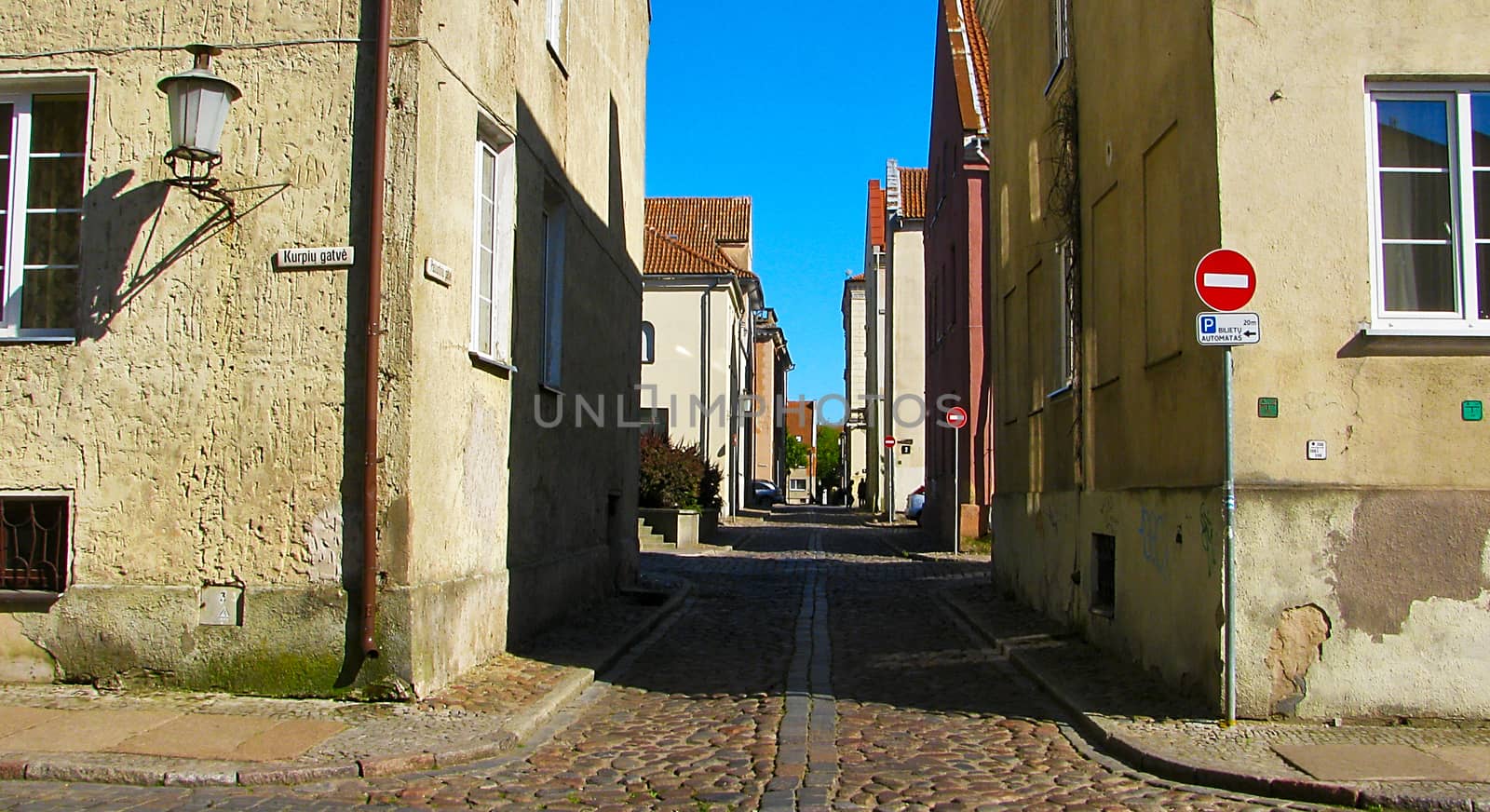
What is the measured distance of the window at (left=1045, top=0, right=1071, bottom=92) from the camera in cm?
1222

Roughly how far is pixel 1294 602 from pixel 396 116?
20.7 feet

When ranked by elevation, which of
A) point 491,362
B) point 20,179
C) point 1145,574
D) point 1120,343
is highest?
point 20,179

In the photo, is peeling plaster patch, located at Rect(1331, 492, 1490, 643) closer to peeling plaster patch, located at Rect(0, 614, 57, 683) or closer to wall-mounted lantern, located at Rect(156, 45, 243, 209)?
wall-mounted lantern, located at Rect(156, 45, 243, 209)

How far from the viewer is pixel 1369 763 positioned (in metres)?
6.72

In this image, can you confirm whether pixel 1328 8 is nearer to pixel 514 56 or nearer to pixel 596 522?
pixel 514 56

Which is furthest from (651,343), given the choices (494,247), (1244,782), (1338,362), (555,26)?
(1244,782)

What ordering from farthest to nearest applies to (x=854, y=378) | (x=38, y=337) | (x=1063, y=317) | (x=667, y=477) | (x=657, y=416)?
(x=854, y=378) < (x=657, y=416) < (x=667, y=477) < (x=1063, y=317) < (x=38, y=337)

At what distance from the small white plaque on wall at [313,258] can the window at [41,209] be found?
1581mm

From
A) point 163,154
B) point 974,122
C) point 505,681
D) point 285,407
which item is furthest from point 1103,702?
point 974,122

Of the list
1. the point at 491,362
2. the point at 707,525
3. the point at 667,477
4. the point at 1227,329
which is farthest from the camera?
the point at 707,525

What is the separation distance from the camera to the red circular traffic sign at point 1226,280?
751 centimetres

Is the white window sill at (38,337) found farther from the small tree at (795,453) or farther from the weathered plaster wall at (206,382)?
the small tree at (795,453)

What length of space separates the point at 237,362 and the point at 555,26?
5.36 metres

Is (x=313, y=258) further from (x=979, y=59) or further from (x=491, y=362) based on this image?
(x=979, y=59)
